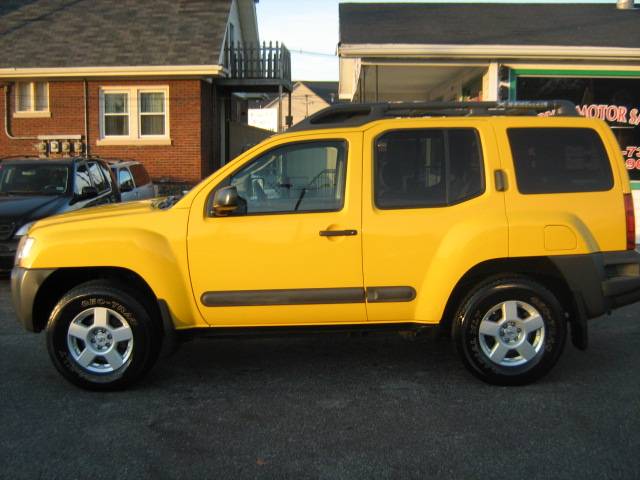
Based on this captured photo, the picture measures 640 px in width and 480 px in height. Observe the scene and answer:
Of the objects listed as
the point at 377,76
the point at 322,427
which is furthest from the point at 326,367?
the point at 377,76

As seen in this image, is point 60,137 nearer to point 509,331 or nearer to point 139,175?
point 139,175

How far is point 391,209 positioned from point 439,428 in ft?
5.11

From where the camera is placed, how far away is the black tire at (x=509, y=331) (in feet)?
15.8

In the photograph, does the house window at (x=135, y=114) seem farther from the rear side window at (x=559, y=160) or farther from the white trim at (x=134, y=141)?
the rear side window at (x=559, y=160)

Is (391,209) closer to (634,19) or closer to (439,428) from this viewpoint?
(439,428)

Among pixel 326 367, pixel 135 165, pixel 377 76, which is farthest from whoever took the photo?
pixel 377 76

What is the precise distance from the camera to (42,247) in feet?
15.8

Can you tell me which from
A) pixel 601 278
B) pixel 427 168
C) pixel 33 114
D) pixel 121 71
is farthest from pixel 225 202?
pixel 33 114

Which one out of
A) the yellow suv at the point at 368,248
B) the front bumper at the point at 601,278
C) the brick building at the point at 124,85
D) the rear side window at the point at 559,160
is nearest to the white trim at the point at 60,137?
the brick building at the point at 124,85

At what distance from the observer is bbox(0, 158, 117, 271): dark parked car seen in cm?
858

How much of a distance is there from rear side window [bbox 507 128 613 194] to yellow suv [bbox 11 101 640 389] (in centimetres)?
1

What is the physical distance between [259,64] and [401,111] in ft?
49.4

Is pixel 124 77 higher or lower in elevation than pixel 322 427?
higher

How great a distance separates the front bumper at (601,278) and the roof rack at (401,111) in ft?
3.69
